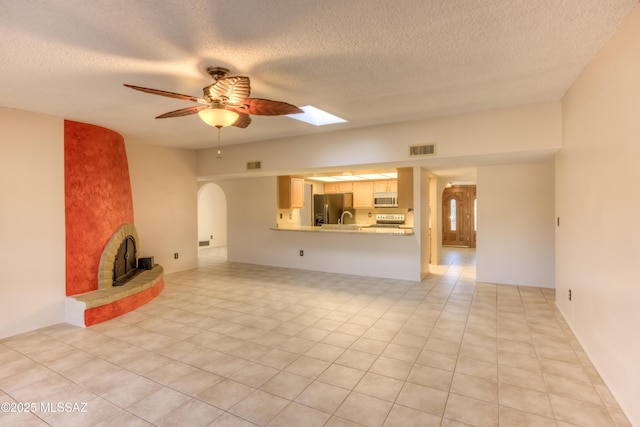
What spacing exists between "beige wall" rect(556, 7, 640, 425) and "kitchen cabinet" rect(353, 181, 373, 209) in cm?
454

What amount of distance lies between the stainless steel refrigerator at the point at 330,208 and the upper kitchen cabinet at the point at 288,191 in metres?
0.97

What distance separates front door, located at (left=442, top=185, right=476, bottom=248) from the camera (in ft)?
32.7

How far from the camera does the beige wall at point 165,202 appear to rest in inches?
225

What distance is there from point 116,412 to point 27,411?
0.62 metres

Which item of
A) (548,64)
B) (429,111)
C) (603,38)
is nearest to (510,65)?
(548,64)

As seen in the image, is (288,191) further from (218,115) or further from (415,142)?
(218,115)

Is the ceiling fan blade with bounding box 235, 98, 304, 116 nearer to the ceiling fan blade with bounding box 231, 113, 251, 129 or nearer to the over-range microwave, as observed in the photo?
the ceiling fan blade with bounding box 231, 113, 251, 129

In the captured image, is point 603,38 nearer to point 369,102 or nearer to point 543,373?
point 369,102

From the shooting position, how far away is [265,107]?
2.69 meters

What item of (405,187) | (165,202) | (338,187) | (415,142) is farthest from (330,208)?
(165,202)

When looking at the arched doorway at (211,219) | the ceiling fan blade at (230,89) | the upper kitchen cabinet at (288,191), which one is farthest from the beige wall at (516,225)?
the arched doorway at (211,219)

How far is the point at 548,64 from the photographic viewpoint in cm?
272

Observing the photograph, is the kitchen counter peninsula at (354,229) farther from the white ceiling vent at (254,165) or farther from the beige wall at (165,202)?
the beige wall at (165,202)

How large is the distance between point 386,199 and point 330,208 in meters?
1.38
